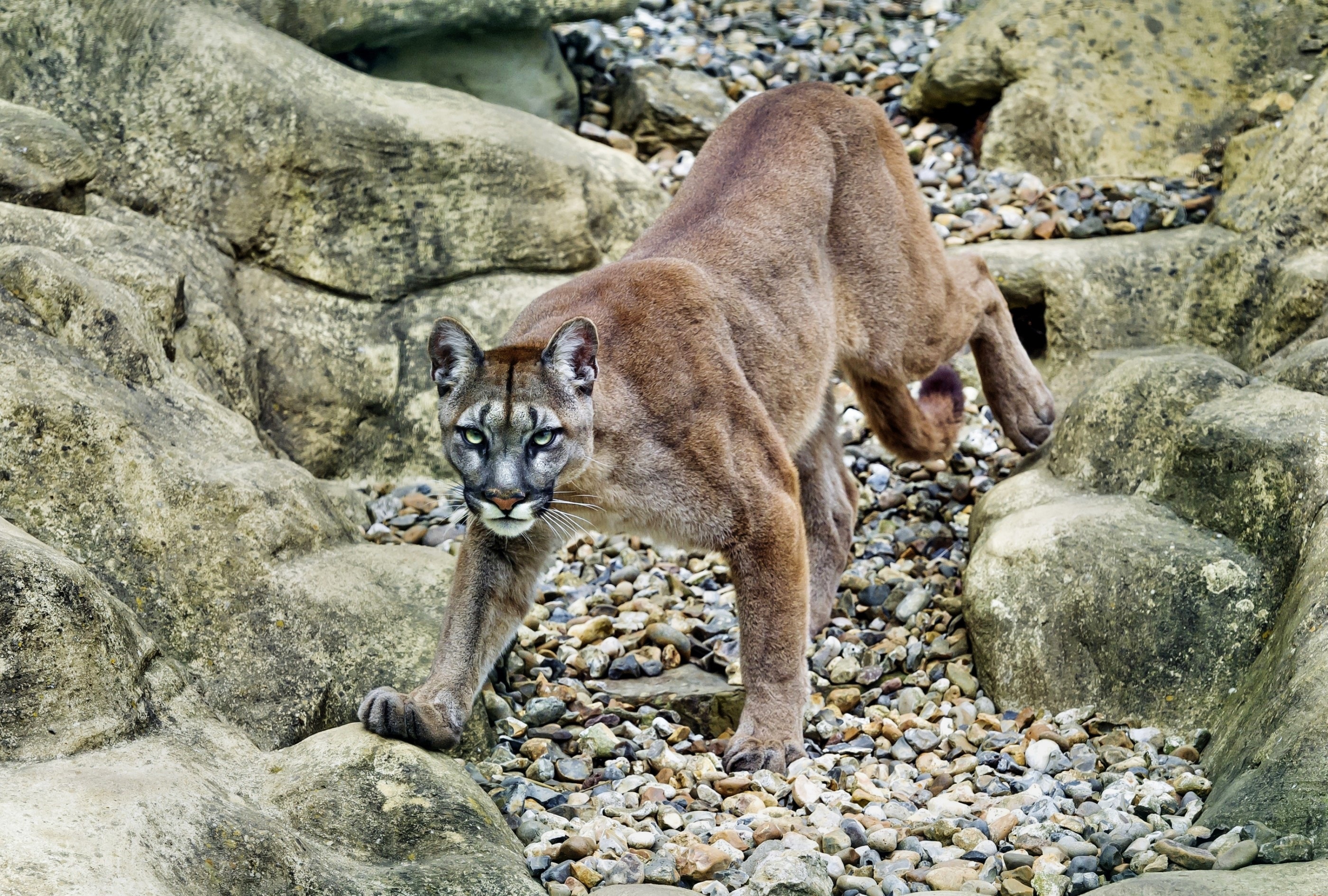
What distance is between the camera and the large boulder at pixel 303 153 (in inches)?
244

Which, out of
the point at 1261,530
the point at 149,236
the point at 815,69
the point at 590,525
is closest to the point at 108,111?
the point at 149,236

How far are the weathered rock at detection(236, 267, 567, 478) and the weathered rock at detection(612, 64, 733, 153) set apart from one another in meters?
2.09

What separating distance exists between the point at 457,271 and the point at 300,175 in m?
0.88

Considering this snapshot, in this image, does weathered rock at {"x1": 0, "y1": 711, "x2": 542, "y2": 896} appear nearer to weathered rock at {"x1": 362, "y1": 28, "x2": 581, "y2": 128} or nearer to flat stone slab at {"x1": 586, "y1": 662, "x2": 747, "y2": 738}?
flat stone slab at {"x1": 586, "y1": 662, "x2": 747, "y2": 738}

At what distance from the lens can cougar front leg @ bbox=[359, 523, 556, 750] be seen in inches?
155

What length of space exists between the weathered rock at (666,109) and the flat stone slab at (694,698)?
4289mm

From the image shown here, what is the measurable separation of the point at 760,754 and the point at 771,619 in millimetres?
475

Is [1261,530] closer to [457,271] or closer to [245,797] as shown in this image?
[245,797]

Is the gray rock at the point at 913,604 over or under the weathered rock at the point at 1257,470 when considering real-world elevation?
under

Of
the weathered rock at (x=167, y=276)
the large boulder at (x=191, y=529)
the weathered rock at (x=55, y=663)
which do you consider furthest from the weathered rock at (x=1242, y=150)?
the weathered rock at (x=55, y=663)

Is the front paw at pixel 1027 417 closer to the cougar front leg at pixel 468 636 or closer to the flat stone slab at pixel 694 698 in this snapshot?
the flat stone slab at pixel 694 698

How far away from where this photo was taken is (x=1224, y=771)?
3.86 metres

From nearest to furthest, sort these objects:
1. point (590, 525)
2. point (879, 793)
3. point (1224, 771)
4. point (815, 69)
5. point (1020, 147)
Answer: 1. point (1224, 771)
2. point (879, 793)
3. point (590, 525)
4. point (1020, 147)
5. point (815, 69)

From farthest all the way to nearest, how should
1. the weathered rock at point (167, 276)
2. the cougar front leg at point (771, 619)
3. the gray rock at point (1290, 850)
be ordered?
the weathered rock at point (167, 276) → the cougar front leg at point (771, 619) → the gray rock at point (1290, 850)
